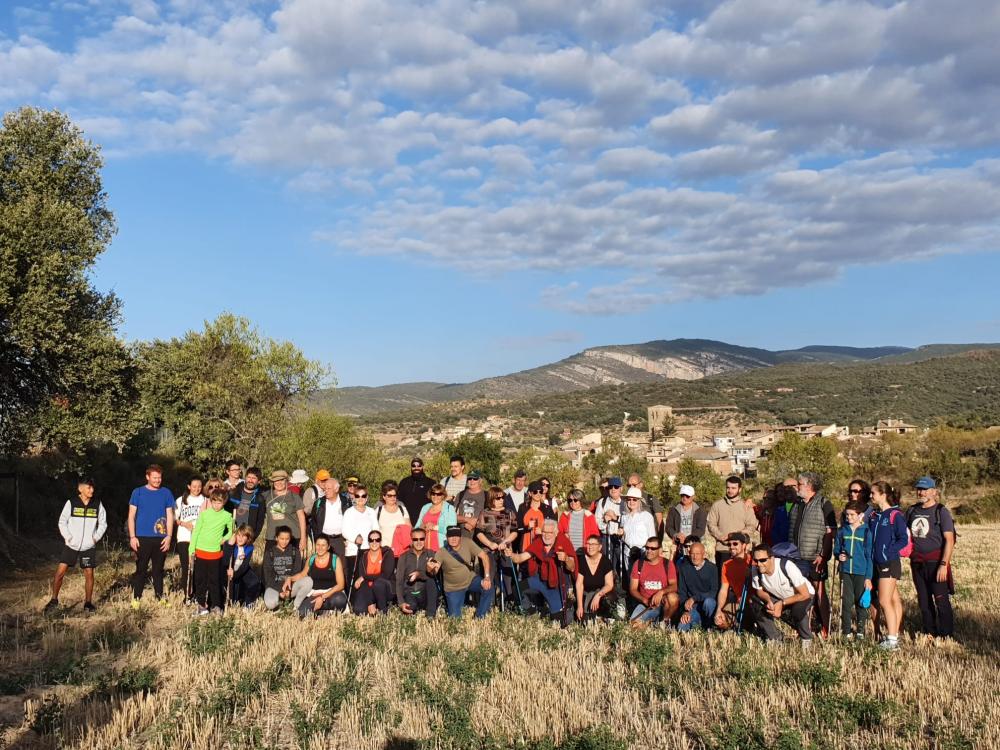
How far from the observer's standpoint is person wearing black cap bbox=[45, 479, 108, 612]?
35.0 ft

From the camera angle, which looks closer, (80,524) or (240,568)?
(80,524)

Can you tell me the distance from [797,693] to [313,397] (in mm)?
28065

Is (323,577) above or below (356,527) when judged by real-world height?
below

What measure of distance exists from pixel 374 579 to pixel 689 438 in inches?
3819

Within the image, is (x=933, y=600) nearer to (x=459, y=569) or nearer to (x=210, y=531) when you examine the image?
(x=459, y=569)

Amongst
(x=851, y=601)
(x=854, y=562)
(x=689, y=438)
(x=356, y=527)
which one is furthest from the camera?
(x=689, y=438)

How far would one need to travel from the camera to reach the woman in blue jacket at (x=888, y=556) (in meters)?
8.58

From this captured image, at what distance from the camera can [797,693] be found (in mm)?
6707

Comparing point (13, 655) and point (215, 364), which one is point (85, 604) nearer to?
point (13, 655)

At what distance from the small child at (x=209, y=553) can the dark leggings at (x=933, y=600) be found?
28.5 feet

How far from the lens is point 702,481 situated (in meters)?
52.7

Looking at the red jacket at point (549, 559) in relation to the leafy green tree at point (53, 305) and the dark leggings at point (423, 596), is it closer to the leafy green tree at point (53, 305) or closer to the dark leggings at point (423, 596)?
the dark leggings at point (423, 596)

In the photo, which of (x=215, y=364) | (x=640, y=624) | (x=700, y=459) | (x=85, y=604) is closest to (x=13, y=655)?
(x=85, y=604)

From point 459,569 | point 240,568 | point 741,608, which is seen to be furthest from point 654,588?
point 240,568
